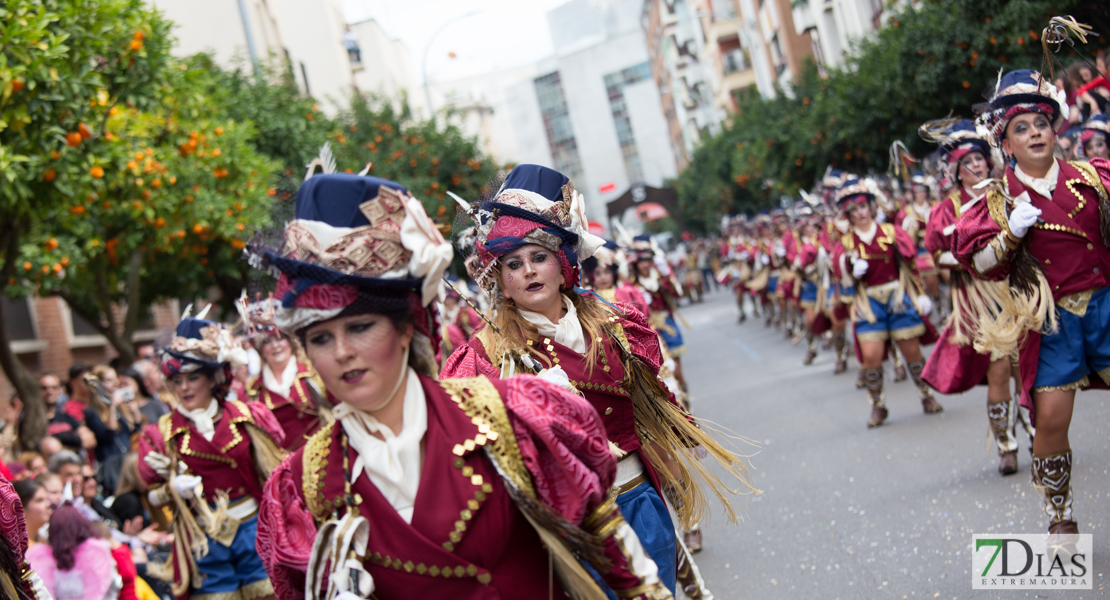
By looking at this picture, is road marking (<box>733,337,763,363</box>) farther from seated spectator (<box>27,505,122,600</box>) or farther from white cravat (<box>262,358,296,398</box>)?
seated spectator (<box>27,505,122,600</box>)

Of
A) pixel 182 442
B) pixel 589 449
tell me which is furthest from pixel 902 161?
pixel 589 449

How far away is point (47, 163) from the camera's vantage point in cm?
783

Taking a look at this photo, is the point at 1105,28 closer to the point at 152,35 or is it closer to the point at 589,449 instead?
the point at 152,35

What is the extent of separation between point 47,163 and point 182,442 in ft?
9.84

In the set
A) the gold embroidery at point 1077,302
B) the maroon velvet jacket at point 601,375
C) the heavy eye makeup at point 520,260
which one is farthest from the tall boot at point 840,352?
the heavy eye makeup at point 520,260

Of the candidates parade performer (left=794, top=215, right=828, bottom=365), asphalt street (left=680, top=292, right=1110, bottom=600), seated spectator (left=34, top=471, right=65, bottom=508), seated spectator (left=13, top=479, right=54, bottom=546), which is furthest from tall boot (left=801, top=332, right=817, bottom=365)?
seated spectator (left=13, top=479, right=54, bottom=546)

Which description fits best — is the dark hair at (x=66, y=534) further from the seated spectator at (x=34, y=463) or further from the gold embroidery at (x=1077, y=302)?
the gold embroidery at (x=1077, y=302)

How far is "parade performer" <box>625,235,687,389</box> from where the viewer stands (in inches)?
450

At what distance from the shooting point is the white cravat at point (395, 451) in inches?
98.0

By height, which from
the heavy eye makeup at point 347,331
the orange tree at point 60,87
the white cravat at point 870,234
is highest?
the orange tree at point 60,87

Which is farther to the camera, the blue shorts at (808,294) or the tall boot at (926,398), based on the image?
the blue shorts at (808,294)

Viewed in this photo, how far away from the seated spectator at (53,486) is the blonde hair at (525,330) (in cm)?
400

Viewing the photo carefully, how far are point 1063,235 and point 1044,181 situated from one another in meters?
0.27

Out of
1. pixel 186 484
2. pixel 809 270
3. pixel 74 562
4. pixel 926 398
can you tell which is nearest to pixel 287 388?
pixel 186 484
